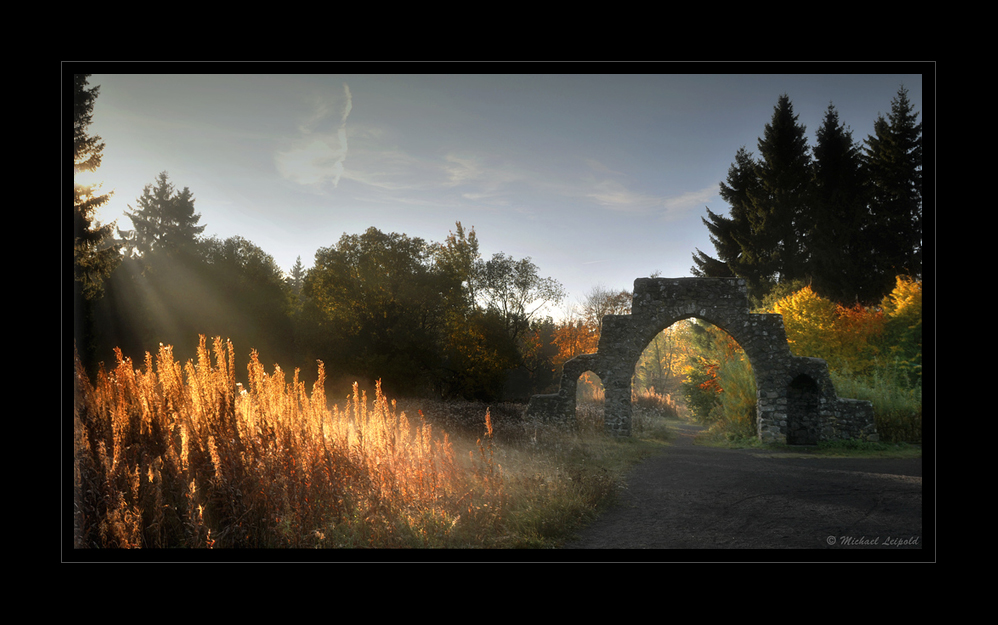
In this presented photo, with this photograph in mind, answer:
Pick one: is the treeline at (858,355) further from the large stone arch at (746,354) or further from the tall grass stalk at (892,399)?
the large stone arch at (746,354)

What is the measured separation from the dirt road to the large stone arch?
Result: 3.06 m

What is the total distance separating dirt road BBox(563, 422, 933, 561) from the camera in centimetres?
299

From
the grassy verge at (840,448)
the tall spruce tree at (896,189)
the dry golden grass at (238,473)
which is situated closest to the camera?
the dry golden grass at (238,473)

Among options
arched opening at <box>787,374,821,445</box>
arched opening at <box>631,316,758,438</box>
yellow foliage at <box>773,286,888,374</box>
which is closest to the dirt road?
arched opening at <box>787,374,821,445</box>

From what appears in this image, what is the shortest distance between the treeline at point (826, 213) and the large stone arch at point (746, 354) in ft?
8.09

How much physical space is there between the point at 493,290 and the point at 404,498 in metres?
15.3

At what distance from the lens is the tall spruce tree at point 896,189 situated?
420 cm

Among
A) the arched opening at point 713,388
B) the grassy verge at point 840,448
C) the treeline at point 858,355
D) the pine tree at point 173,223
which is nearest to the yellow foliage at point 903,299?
the treeline at point 858,355

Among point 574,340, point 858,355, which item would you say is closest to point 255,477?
point 858,355

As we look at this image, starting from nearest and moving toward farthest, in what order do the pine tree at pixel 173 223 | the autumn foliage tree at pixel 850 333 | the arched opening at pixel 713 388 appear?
the autumn foliage tree at pixel 850 333 → the arched opening at pixel 713 388 → the pine tree at pixel 173 223

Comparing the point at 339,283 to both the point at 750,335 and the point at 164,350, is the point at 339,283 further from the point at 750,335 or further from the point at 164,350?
the point at 750,335
